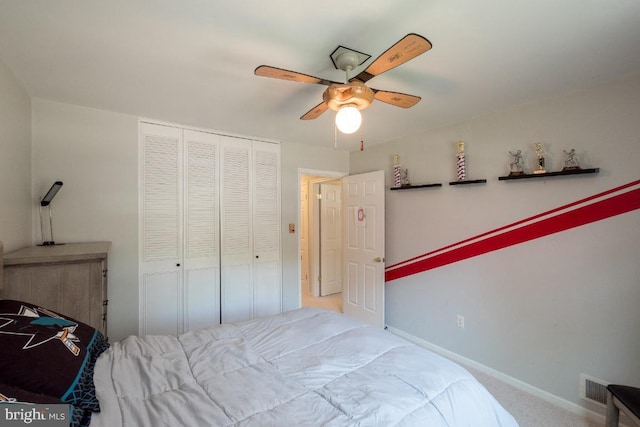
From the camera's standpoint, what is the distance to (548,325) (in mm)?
2244

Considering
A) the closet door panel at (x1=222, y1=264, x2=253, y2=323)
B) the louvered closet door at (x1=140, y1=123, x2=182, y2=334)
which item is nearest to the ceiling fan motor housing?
the louvered closet door at (x1=140, y1=123, x2=182, y2=334)

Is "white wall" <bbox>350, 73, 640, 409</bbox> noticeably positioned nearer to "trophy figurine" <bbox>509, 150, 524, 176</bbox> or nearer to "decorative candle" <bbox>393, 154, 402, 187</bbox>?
"trophy figurine" <bbox>509, 150, 524, 176</bbox>

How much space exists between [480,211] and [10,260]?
347cm

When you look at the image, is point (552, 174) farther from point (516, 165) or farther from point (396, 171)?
point (396, 171)

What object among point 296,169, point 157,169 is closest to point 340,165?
point 296,169

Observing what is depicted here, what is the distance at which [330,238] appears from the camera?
5.09 meters

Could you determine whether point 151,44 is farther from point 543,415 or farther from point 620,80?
point 543,415

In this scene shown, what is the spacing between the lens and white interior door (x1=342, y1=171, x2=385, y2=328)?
3.49m

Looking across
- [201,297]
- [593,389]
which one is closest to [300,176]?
[201,297]

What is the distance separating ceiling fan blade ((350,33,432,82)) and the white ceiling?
214mm

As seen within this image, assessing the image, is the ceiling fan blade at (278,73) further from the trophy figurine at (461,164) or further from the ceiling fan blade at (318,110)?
the trophy figurine at (461,164)

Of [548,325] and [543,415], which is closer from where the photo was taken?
[543,415]

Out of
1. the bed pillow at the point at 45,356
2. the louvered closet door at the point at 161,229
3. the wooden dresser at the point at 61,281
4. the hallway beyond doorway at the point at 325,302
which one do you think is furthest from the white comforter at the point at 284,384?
the hallway beyond doorway at the point at 325,302

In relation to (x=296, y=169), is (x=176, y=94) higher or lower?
higher
